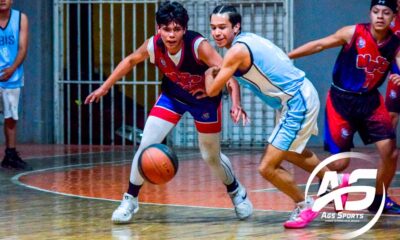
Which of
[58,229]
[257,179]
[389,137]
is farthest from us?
[257,179]

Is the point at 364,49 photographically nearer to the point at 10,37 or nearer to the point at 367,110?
the point at 367,110

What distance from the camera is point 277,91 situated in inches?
403

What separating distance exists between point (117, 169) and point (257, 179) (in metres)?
2.36

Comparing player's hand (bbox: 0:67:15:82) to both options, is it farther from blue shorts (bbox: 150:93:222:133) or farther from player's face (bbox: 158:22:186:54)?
player's face (bbox: 158:22:186:54)

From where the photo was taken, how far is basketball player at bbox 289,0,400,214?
10.8 metres

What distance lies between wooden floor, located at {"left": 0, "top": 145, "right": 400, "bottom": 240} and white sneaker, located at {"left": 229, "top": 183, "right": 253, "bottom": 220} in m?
0.07

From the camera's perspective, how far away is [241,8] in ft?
62.0

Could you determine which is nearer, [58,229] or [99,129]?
[58,229]

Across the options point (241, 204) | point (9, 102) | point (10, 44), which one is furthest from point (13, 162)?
point (241, 204)

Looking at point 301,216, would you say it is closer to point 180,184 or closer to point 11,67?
point 180,184

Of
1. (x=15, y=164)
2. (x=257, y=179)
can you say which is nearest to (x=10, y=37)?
(x=15, y=164)

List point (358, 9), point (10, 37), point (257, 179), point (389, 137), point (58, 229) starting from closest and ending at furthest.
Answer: point (58, 229) < point (389, 137) < point (257, 179) < point (10, 37) < point (358, 9)

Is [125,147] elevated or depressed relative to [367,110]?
depressed

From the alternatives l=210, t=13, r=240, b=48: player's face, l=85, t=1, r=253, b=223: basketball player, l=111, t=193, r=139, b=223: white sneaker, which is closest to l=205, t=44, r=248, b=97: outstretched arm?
l=210, t=13, r=240, b=48: player's face
